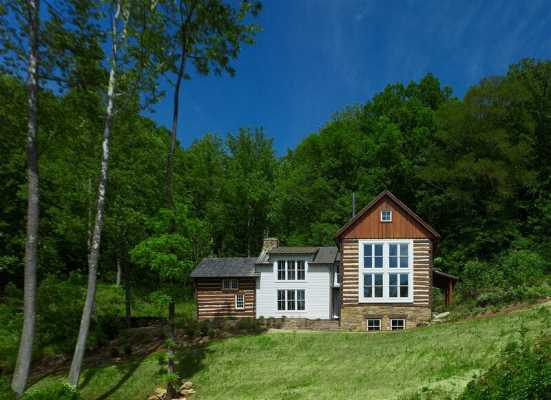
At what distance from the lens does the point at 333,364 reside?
21.3 metres

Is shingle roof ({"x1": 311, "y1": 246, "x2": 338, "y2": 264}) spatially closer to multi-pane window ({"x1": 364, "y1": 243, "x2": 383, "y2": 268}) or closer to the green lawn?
multi-pane window ({"x1": 364, "y1": 243, "x2": 383, "y2": 268})

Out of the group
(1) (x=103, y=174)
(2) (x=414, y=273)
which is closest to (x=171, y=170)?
(1) (x=103, y=174)

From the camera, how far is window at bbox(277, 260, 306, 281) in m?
34.9

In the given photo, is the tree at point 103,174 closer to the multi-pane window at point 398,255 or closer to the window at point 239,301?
the window at point 239,301

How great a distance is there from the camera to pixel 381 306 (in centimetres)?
2998

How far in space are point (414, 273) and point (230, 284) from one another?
14.1 metres

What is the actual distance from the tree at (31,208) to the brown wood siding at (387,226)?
19.6 m

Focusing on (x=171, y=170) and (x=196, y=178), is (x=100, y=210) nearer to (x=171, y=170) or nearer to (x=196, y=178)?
(x=171, y=170)

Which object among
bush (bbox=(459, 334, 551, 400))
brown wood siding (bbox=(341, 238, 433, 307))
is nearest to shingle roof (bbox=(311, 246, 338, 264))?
brown wood siding (bbox=(341, 238, 433, 307))

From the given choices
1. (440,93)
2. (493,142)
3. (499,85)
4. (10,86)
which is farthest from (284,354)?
(440,93)

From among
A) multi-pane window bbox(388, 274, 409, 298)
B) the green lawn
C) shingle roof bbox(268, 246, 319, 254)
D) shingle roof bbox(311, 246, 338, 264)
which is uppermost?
shingle roof bbox(268, 246, 319, 254)

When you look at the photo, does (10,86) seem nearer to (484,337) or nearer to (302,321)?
(302,321)

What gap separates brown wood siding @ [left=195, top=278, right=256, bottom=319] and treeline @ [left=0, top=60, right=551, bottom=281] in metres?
6.52

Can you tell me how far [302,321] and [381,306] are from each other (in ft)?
17.7
